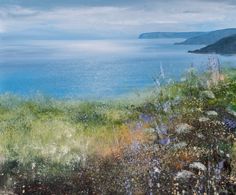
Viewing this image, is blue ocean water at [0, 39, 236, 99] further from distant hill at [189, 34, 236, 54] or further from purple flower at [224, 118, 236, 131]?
purple flower at [224, 118, 236, 131]

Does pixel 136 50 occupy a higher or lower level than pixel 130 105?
higher

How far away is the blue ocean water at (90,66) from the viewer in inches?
520

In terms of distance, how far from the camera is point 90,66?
532 inches

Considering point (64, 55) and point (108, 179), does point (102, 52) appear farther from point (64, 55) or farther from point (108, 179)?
point (108, 179)

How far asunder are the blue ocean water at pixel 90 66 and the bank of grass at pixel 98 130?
0.23m

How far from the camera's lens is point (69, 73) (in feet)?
44.2

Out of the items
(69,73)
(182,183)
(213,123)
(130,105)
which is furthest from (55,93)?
(182,183)

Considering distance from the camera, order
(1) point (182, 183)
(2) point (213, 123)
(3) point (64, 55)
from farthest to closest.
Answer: (3) point (64, 55), (2) point (213, 123), (1) point (182, 183)

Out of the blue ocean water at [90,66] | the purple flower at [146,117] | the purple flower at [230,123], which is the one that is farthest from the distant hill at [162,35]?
the purple flower at [230,123]

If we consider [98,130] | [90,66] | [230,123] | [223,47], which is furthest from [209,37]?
[98,130]

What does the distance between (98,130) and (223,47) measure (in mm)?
5824

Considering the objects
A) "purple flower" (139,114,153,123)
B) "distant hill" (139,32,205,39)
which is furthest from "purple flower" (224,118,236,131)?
"distant hill" (139,32,205,39)

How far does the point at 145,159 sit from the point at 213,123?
6.19ft

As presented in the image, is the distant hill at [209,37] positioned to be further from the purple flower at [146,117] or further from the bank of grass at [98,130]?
the purple flower at [146,117]
